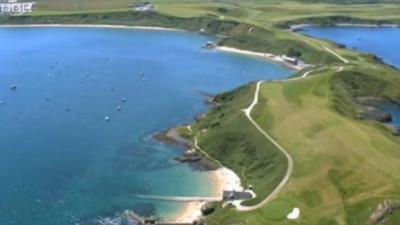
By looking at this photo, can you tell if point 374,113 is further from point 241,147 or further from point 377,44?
point 377,44

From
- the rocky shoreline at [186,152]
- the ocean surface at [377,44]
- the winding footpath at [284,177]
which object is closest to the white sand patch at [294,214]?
the winding footpath at [284,177]

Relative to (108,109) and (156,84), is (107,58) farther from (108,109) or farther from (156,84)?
(108,109)

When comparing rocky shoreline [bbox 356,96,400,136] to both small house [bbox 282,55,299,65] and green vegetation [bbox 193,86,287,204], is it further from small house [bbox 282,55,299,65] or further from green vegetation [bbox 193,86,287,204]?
small house [bbox 282,55,299,65]

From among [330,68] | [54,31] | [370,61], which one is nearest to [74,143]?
[330,68]

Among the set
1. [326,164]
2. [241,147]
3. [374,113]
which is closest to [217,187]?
[241,147]

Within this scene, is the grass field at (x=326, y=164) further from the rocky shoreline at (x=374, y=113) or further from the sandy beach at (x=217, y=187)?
the rocky shoreline at (x=374, y=113)
